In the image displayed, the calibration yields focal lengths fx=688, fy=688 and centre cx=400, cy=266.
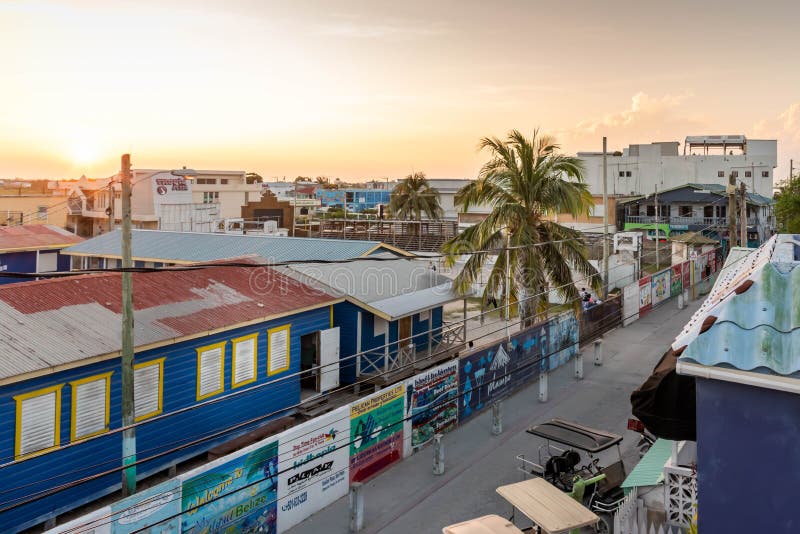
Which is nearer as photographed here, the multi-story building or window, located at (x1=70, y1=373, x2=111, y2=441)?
window, located at (x1=70, y1=373, x2=111, y2=441)

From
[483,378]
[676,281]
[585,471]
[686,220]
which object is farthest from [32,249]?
[686,220]

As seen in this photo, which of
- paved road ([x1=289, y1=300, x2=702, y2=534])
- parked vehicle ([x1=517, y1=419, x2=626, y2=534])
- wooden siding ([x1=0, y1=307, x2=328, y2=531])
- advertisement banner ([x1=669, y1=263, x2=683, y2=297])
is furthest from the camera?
advertisement banner ([x1=669, y1=263, x2=683, y2=297])

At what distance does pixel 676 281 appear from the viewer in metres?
43.9

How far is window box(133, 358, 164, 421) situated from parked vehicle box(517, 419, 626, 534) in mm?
8739

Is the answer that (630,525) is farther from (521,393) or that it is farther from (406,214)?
(406,214)

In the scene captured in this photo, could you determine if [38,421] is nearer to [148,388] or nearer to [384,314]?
[148,388]

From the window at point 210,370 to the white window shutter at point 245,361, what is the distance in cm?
50

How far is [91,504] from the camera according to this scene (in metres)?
15.5

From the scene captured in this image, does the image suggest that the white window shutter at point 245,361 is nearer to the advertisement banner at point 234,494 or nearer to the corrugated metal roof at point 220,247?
the advertisement banner at point 234,494

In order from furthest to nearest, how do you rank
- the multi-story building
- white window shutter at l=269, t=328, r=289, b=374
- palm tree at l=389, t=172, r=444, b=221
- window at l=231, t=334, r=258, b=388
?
palm tree at l=389, t=172, r=444, b=221 → the multi-story building → white window shutter at l=269, t=328, r=289, b=374 → window at l=231, t=334, r=258, b=388

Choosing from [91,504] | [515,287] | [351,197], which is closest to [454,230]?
[515,287]

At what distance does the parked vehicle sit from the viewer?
14258mm

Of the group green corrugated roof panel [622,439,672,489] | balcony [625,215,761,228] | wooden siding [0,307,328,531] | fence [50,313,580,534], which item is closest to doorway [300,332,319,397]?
wooden siding [0,307,328,531]

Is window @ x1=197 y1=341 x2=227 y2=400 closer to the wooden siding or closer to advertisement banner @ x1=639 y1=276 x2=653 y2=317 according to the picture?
the wooden siding
